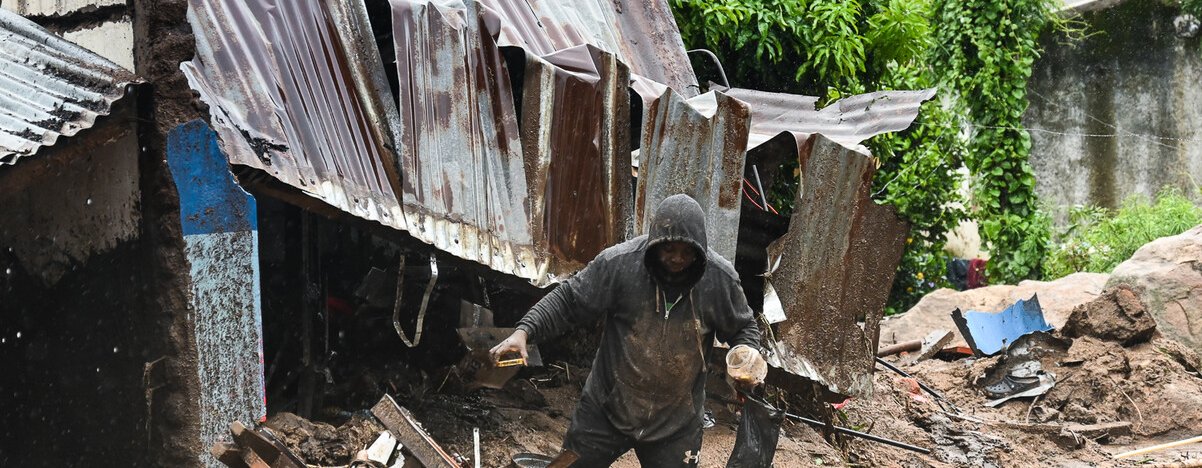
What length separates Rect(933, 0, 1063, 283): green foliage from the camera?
1641cm

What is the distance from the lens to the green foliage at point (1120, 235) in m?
16.9

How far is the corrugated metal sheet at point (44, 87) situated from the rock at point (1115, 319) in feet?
32.5

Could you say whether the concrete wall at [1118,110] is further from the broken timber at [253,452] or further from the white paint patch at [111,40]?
the broken timber at [253,452]

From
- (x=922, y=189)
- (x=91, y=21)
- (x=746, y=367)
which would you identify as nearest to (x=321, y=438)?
(x=746, y=367)

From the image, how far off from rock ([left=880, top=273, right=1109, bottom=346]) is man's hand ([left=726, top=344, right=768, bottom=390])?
28.9 feet

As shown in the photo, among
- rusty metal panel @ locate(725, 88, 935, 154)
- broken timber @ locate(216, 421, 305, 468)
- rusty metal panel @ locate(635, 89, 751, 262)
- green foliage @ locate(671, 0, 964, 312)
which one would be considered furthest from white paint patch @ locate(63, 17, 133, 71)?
green foliage @ locate(671, 0, 964, 312)

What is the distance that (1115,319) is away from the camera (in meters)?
11.7

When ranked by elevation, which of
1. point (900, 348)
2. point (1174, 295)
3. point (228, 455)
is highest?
point (228, 455)

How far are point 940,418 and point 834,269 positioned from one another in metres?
3.31

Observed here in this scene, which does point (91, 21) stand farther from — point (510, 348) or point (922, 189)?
point (922, 189)

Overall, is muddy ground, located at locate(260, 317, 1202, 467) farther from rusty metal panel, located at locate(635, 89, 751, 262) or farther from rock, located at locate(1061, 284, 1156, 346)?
rusty metal panel, located at locate(635, 89, 751, 262)

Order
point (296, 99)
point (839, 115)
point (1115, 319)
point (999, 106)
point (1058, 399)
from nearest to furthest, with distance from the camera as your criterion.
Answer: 1. point (296, 99)
2. point (839, 115)
3. point (1058, 399)
4. point (1115, 319)
5. point (999, 106)

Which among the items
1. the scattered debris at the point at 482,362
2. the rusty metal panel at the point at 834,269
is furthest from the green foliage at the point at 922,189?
the scattered debris at the point at 482,362

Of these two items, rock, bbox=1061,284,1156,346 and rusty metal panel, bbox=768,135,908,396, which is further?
rock, bbox=1061,284,1156,346
